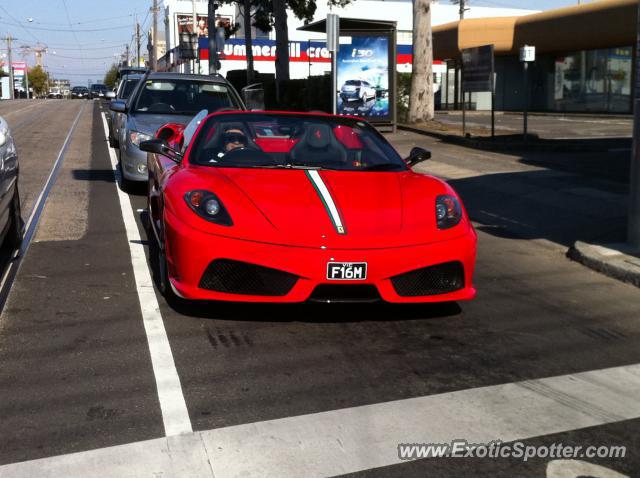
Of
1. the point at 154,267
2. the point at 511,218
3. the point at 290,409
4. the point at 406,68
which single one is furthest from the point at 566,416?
the point at 406,68

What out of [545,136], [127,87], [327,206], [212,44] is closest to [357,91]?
[545,136]

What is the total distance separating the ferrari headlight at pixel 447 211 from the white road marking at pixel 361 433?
1.37 meters

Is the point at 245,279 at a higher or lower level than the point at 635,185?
lower

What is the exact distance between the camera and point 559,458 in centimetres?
345

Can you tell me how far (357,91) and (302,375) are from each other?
56.2ft

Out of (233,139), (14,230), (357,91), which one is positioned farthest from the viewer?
(357,91)

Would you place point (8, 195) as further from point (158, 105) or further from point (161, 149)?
point (158, 105)

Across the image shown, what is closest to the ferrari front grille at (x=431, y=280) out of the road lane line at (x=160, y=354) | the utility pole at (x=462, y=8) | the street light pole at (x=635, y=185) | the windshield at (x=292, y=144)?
the windshield at (x=292, y=144)

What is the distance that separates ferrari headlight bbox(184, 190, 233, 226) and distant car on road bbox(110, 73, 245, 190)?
5.42 m

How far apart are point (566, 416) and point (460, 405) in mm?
498

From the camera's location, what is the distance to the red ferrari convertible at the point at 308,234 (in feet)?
16.1

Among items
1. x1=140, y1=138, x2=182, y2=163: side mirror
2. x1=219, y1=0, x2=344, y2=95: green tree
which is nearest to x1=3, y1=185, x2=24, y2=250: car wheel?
x1=140, y1=138, x2=182, y2=163: side mirror

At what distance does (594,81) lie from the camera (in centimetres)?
3369

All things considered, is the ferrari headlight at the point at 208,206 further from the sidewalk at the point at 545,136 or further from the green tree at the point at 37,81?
the green tree at the point at 37,81
